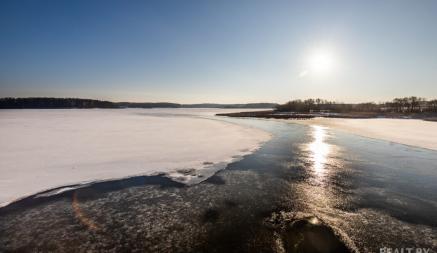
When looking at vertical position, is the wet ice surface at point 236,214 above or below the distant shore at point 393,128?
below

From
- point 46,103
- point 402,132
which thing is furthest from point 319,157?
point 46,103

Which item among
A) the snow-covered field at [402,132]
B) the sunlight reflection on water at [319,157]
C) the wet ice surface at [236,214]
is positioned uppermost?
the snow-covered field at [402,132]

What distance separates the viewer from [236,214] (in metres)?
6.66

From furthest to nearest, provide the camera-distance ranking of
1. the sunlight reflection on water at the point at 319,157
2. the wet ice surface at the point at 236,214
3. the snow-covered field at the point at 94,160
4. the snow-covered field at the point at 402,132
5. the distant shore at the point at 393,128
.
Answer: the distant shore at the point at 393,128 → the snow-covered field at the point at 402,132 → the sunlight reflection on water at the point at 319,157 → the snow-covered field at the point at 94,160 → the wet ice surface at the point at 236,214

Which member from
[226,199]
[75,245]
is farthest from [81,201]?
[226,199]

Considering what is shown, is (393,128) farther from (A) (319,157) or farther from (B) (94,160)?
(B) (94,160)

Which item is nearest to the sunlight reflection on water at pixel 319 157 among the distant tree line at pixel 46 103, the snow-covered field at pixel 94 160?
the snow-covered field at pixel 94 160

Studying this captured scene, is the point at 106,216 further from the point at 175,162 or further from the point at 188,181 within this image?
the point at 175,162

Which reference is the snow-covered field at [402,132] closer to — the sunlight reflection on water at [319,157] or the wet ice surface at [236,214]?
the sunlight reflection on water at [319,157]

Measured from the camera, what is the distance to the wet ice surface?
527 centimetres

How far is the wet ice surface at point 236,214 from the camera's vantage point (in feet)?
17.3

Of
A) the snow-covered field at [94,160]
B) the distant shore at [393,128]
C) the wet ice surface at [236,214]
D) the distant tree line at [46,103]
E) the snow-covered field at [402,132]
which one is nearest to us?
the wet ice surface at [236,214]

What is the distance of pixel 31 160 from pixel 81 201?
5.93 metres

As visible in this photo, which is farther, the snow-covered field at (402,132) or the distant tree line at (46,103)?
the distant tree line at (46,103)
